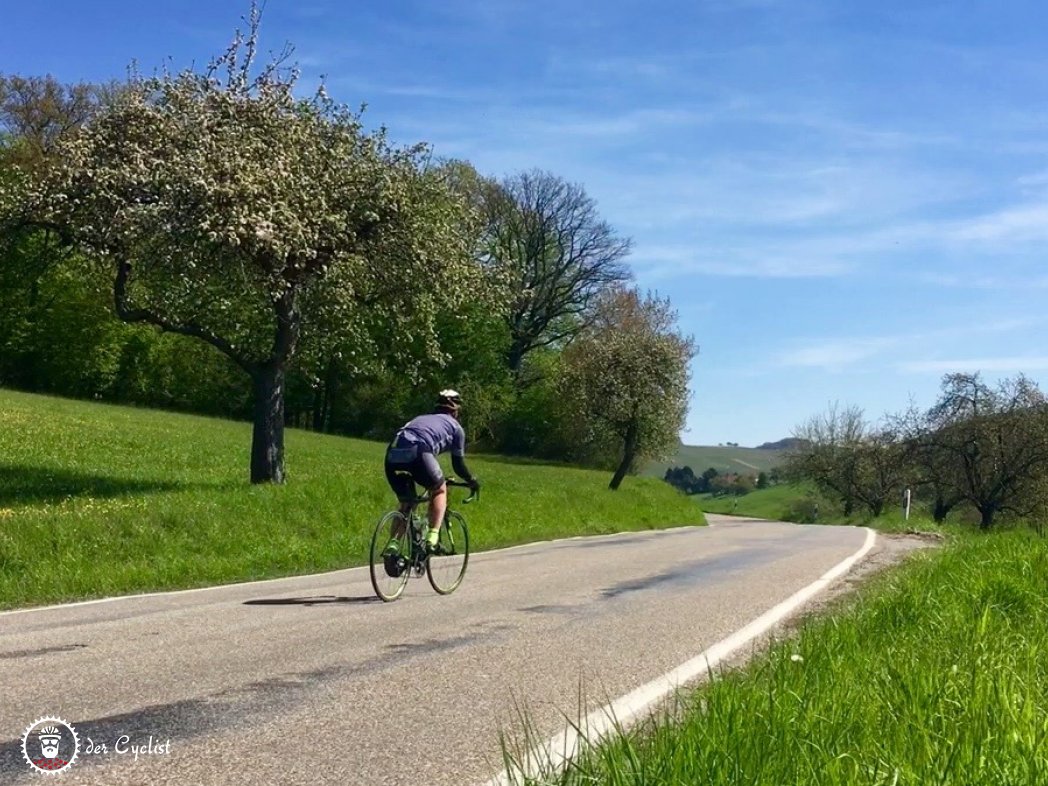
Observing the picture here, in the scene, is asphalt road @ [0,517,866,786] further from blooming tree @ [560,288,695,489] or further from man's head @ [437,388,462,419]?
blooming tree @ [560,288,695,489]

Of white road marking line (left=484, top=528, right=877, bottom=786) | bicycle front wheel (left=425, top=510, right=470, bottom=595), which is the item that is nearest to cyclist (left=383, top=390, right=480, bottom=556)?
bicycle front wheel (left=425, top=510, right=470, bottom=595)

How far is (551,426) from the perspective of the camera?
66.1 meters

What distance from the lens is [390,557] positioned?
963 cm

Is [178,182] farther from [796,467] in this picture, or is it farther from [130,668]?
[796,467]

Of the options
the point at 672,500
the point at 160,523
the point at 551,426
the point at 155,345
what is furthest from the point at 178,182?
the point at 551,426

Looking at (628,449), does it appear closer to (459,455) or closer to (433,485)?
(459,455)

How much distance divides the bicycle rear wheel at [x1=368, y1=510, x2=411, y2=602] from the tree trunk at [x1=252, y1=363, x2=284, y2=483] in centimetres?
1044

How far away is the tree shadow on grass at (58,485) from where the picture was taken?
56.3ft

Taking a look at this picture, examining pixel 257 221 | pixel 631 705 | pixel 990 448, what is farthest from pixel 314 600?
pixel 990 448

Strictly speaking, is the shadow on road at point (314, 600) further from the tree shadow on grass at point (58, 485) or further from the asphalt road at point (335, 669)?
the tree shadow on grass at point (58, 485)

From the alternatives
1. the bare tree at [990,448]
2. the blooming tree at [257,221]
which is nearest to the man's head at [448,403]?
the blooming tree at [257,221]

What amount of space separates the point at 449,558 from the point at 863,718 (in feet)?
22.0

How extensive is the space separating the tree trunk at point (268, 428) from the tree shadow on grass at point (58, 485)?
145 cm

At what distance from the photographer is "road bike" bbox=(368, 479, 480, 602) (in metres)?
9.62
